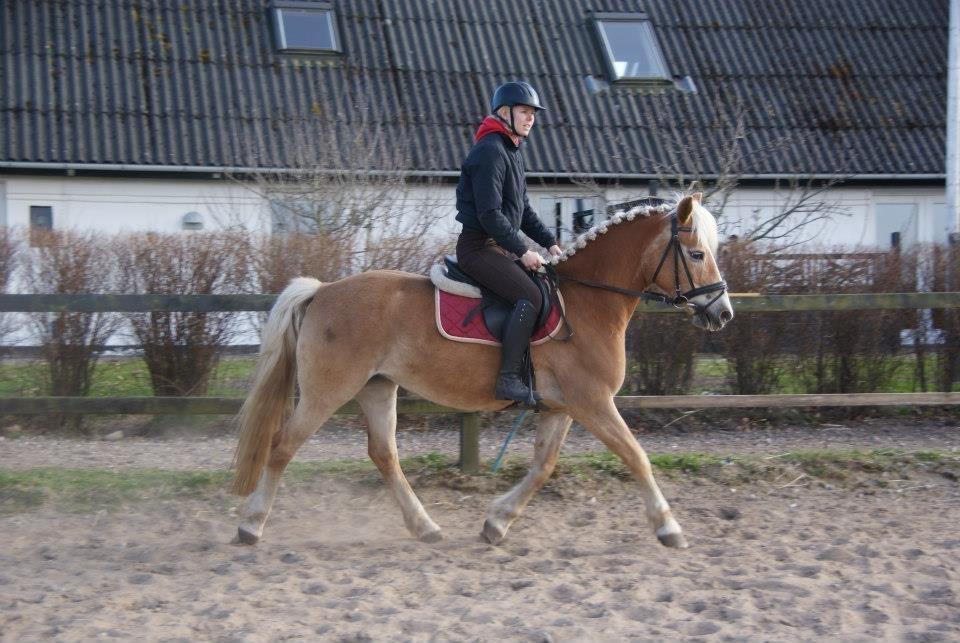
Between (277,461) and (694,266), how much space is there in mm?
2670

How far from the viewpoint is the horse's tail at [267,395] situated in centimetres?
616

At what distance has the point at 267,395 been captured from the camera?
20.3ft

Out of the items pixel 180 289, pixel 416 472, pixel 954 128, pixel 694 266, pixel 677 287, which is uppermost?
pixel 954 128

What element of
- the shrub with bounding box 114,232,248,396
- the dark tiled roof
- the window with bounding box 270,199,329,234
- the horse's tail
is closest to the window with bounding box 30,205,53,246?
the dark tiled roof

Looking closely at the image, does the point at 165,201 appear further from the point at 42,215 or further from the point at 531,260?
the point at 531,260

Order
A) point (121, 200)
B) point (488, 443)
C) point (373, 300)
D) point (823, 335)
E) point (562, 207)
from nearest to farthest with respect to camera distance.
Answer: point (373, 300)
point (488, 443)
point (823, 335)
point (121, 200)
point (562, 207)

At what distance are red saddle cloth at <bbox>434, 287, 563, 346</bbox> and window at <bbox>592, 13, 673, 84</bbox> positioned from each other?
11762mm

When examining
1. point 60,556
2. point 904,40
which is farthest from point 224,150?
point 904,40

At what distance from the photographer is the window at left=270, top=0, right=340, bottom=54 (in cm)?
1625

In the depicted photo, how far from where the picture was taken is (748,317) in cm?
914

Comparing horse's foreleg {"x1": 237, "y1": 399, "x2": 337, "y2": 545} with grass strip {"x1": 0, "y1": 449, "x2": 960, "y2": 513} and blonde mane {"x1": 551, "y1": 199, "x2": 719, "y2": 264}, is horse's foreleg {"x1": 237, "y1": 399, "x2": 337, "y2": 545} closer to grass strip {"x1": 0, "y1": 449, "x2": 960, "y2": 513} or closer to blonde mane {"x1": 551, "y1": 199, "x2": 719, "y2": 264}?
grass strip {"x1": 0, "y1": 449, "x2": 960, "y2": 513}

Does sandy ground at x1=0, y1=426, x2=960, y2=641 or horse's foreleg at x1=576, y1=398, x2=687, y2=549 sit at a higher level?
horse's foreleg at x1=576, y1=398, x2=687, y2=549

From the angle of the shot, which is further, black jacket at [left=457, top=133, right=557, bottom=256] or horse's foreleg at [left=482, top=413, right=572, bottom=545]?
horse's foreleg at [left=482, top=413, right=572, bottom=545]

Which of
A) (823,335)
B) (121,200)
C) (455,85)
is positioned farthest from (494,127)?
(455,85)
